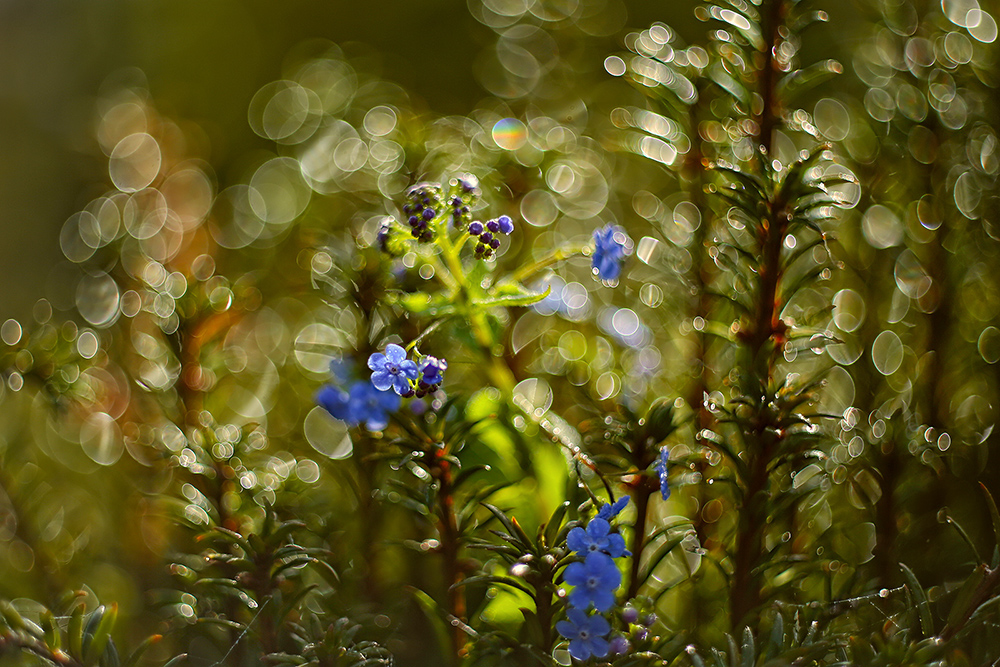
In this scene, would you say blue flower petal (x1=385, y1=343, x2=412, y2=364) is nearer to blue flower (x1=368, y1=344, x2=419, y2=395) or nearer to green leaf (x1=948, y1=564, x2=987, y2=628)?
blue flower (x1=368, y1=344, x2=419, y2=395)

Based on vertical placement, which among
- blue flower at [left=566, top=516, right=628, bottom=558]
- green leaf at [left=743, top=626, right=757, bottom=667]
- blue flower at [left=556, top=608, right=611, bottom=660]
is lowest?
blue flower at [left=556, top=608, right=611, bottom=660]

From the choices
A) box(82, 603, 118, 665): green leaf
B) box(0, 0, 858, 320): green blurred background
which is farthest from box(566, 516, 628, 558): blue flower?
box(0, 0, 858, 320): green blurred background

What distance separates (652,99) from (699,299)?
0.16 meters

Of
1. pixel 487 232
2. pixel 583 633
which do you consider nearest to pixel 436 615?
pixel 583 633

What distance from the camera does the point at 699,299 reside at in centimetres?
63

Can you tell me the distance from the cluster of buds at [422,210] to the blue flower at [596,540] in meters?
0.19

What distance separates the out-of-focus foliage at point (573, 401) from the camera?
1.44ft

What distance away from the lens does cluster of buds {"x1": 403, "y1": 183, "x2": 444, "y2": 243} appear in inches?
18.3

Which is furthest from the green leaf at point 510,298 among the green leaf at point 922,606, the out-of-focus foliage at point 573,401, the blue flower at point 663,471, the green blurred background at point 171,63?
the green blurred background at point 171,63

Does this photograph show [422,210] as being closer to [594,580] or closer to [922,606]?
[594,580]

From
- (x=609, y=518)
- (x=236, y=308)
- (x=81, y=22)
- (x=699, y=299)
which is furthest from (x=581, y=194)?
(x=81, y=22)

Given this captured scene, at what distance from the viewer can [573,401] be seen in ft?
2.17

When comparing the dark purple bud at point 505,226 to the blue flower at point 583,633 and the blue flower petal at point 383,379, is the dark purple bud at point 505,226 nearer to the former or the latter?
the blue flower petal at point 383,379

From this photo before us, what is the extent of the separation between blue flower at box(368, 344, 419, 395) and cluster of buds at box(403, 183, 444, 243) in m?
0.07
